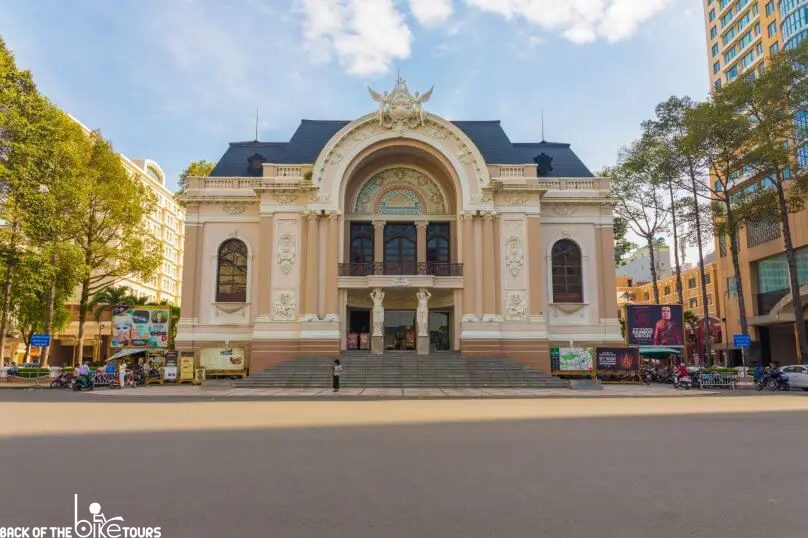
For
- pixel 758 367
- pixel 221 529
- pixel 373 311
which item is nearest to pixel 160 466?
pixel 221 529

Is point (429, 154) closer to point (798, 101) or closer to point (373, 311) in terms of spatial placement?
point (373, 311)

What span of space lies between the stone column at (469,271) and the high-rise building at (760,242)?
15.6 m

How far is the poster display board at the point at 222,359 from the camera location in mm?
31906

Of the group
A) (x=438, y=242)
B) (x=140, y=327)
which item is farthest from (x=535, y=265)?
(x=140, y=327)

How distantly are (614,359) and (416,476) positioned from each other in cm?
2734

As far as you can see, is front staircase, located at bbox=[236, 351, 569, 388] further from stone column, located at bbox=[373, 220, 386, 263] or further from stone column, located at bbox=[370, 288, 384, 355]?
stone column, located at bbox=[373, 220, 386, 263]

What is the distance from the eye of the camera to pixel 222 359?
3203 centimetres

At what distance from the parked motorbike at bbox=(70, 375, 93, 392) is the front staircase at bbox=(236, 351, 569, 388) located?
22.3ft

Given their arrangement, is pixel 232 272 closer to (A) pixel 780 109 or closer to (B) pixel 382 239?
(B) pixel 382 239

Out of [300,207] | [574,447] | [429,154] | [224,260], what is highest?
[429,154]

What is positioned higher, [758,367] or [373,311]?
[373,311]

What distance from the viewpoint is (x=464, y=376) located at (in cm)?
2900

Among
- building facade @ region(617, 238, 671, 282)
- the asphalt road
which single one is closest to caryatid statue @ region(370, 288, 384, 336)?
the asphalt road

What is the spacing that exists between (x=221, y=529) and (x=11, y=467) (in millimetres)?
4222
